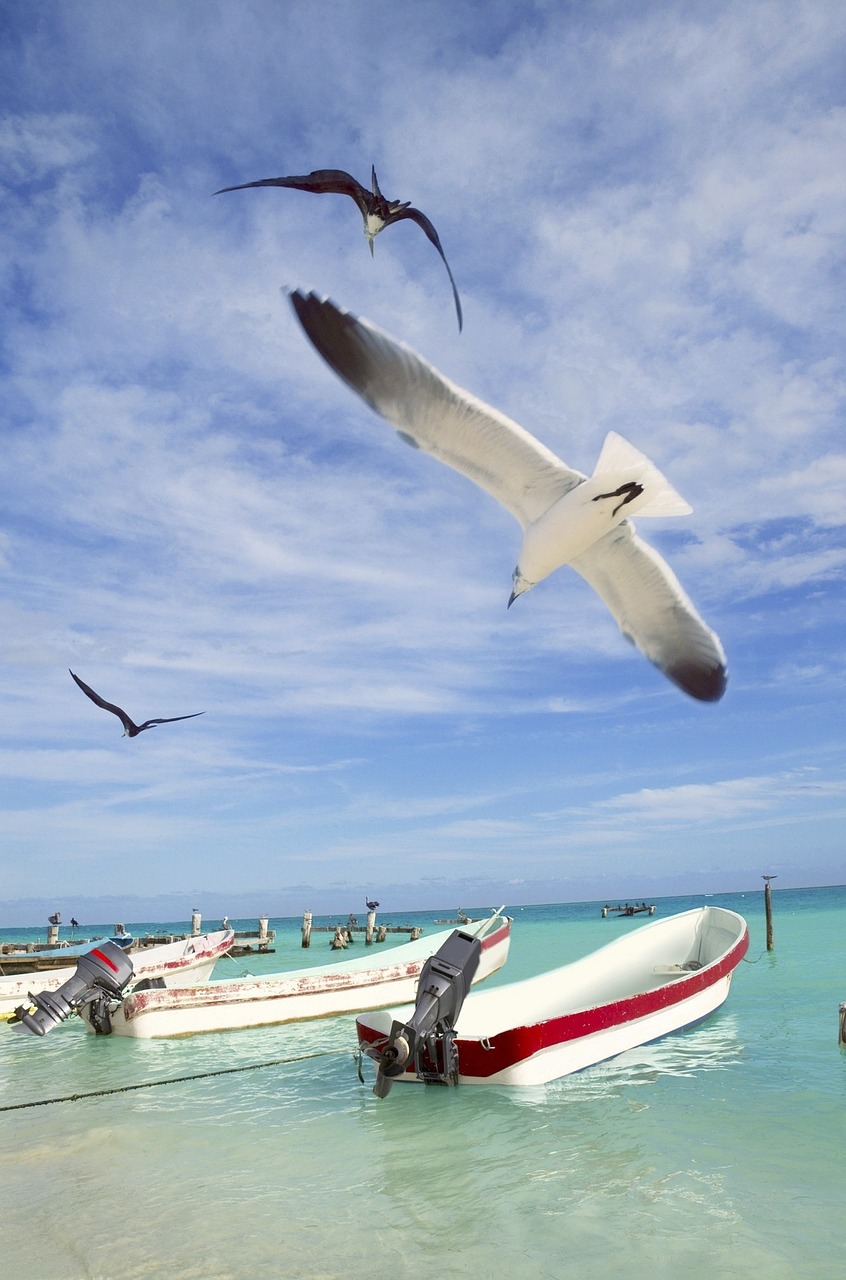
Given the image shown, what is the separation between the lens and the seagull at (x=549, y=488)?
248 inches

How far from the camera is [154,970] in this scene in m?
16.2

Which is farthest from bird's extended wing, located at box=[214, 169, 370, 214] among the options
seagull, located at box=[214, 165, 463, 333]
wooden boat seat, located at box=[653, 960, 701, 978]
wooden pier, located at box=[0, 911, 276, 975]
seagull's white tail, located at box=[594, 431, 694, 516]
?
wooden pier, located at box=[0, 911, 276, 975]

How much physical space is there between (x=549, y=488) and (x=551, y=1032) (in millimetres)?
5024

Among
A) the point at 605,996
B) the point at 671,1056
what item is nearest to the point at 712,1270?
the point at 671,1056

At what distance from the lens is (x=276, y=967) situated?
28062 millimetres

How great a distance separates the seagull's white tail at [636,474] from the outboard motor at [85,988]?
26.6ft

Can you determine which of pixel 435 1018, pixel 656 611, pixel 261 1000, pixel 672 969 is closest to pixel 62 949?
pixel 261 1000

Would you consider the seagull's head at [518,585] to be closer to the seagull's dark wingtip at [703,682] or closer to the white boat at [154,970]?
the seagull's dark wingtip at [703,682]

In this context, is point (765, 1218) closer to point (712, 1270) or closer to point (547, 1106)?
point (712, 1270)

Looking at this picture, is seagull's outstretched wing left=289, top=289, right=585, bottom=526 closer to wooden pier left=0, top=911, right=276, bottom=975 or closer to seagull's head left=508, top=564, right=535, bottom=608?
seagull's head left=508, top=564, right=535, bottom=608

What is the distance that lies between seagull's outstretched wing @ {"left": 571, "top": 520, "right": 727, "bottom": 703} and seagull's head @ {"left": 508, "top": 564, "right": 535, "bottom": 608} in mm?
450

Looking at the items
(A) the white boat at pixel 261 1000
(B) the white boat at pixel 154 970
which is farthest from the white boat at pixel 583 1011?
(B) the white boat at pixel 154 970

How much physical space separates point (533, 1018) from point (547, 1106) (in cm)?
317

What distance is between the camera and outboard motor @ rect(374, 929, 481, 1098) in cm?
718
